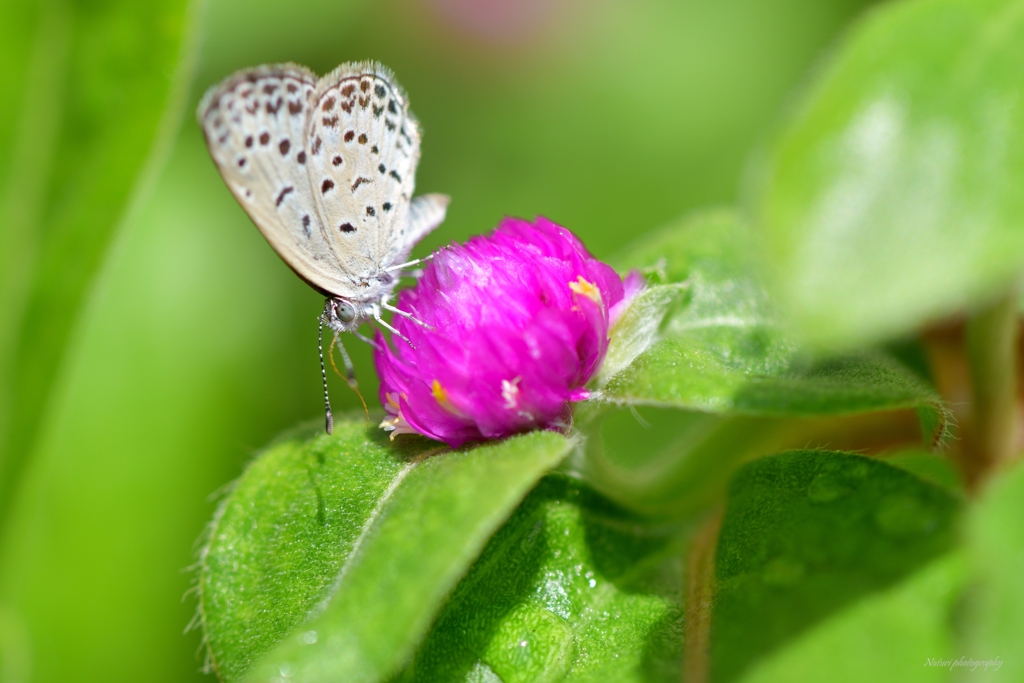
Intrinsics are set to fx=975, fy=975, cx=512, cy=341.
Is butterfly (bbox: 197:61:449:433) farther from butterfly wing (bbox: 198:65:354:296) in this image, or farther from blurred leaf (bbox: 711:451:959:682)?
blurred leaf (bbox: 711:451:959:682)

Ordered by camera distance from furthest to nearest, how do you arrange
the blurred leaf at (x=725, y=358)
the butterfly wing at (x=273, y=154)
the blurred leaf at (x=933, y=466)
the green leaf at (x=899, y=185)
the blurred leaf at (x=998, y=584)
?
the butterfly wing at (x=273, y=154), the blurred leaf at (x=933, y=466), the blurred leaf at (x=725, y=358), the blurred leaf at (x=998, y=584), the green leaf at (x=899, y=185)

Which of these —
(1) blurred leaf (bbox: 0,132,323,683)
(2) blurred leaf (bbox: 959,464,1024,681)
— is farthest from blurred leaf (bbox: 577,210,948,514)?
(1) blurred leaf (bbox: 0,132,323,683)

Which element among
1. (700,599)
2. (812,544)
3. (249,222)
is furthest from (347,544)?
(249,222)

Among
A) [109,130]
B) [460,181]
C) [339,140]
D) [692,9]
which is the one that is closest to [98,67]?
[109,130]

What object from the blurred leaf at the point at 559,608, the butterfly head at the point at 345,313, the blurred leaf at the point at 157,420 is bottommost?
the blurred leaf at the point at 157,420

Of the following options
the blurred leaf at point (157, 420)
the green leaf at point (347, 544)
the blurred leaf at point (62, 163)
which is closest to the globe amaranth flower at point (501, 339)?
the green leaf at point (347, 544)

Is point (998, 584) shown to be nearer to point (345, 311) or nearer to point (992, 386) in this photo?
point (992, 386)

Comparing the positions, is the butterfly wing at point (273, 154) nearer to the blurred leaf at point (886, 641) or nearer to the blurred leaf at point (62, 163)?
the blurred leaf at point (62, 163)
